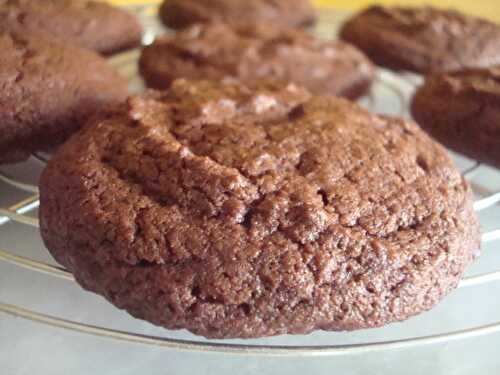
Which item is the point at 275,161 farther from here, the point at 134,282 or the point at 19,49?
Result: the point at 19,49

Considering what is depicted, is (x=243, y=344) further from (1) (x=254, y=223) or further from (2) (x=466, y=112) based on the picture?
(2) (x=466, y=112)

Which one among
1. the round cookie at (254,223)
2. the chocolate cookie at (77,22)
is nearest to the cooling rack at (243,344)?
the round cookie at (254,223)

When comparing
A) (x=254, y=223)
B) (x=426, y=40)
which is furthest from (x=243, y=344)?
(x=426, y=40)

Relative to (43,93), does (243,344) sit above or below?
below

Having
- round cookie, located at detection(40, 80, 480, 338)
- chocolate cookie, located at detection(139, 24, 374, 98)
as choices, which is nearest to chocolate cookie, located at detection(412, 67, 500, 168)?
chocolate cookie, located at detection(139, 24, 374, 98)

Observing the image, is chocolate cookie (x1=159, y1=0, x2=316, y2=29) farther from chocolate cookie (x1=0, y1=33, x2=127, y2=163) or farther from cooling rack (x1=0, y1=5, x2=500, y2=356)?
chocolate cookie (x1=0, y1=33, x2=127, y2=163)

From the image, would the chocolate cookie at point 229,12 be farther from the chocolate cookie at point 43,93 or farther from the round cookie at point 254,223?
the round cookie at point 254,223
